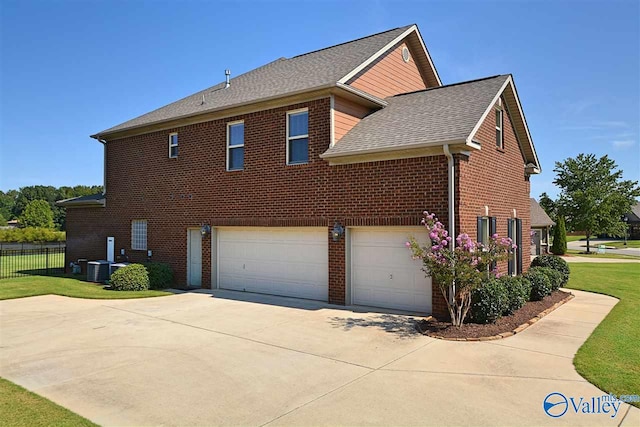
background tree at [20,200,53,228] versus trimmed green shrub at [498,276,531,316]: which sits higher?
background tree at [20,200,53,228]

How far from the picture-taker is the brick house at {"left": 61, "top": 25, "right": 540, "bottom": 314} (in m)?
10.9

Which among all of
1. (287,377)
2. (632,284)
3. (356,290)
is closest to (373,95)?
(356,290)

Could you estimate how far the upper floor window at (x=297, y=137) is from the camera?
1302 cm

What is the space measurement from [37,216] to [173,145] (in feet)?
263

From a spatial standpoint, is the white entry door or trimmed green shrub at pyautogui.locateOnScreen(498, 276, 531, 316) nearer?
trimmed green shrub at pyautogui.locateOnScreen(498, 276, 531, 316)

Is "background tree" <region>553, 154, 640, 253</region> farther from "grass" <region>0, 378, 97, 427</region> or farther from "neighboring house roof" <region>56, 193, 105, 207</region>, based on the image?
"grass" <region>0, 378, 97, 427</region>

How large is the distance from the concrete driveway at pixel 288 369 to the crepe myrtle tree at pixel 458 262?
1132mm

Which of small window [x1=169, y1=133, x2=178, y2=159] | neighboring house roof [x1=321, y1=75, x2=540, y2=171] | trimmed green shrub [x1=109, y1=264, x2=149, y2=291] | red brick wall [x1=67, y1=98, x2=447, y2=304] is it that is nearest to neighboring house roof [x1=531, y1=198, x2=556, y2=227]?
neighboring house roof [x1=321, y1=75, x2=540, y2=171]

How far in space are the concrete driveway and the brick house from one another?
221cm

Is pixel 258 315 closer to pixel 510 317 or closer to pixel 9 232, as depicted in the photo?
pixel 510 317

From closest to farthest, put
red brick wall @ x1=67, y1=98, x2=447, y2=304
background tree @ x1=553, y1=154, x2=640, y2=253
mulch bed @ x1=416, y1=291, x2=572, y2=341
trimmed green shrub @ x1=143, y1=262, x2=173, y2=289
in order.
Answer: mulch bed @ x1=416, y1=291, x2=572, y2=341
red brick wall @ x1=67, y1=98, x2=447, y2=304
trimmed green shrub @ x1=143, y1=262, x2=173, y2=289
background tree @ x1=553, y1=154, x2=640, y2=253

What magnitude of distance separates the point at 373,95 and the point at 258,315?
789 centimetres

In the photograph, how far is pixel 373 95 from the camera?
14.2 metres

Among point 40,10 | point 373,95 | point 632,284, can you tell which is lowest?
point 632,284
